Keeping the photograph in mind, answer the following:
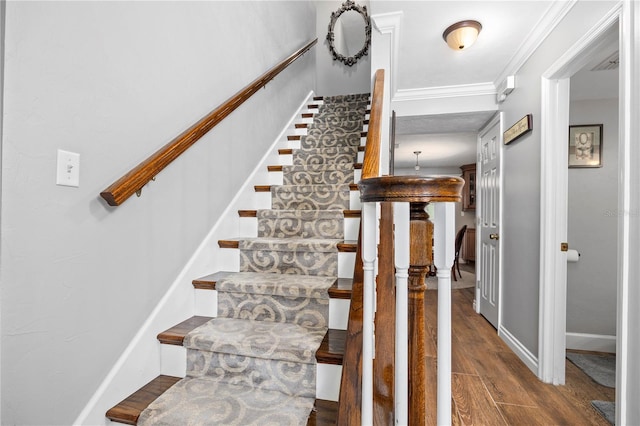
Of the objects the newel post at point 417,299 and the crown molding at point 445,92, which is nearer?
the newel post at point 417,299

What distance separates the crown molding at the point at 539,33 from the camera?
78.6 inches

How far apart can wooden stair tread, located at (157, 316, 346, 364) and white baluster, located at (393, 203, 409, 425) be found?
2.09 feet

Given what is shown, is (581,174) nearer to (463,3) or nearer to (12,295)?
(463,3)

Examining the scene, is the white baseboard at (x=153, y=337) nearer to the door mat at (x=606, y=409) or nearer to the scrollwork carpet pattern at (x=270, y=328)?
the scrollwork carpet pattern at (x=270, y=328)

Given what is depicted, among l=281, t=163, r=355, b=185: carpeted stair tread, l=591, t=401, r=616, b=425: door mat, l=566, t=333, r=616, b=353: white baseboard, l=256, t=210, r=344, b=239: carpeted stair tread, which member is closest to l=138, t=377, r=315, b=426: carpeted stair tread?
l=256, t=210, r=344, b=239: carpeted stair tread

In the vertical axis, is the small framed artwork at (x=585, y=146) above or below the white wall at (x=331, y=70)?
below

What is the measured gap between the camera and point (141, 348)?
1357 millimetres

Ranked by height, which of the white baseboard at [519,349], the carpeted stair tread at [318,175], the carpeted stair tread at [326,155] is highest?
the carpeted stair tread at [326,155]

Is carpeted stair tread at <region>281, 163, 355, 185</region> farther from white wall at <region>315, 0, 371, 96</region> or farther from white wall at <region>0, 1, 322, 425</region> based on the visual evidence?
white wall at <region>315, 0, 371, 96</region>

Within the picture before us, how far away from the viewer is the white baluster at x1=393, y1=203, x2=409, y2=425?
23.8 inches

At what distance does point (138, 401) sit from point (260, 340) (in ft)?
1.65

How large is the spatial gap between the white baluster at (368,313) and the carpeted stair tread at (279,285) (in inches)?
33.5

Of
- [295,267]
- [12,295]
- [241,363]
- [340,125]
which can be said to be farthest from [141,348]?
[340,125]

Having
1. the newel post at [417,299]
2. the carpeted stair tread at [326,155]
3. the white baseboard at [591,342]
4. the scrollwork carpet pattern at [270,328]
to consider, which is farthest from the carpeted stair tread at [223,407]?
the white baseboard at [591,342]
